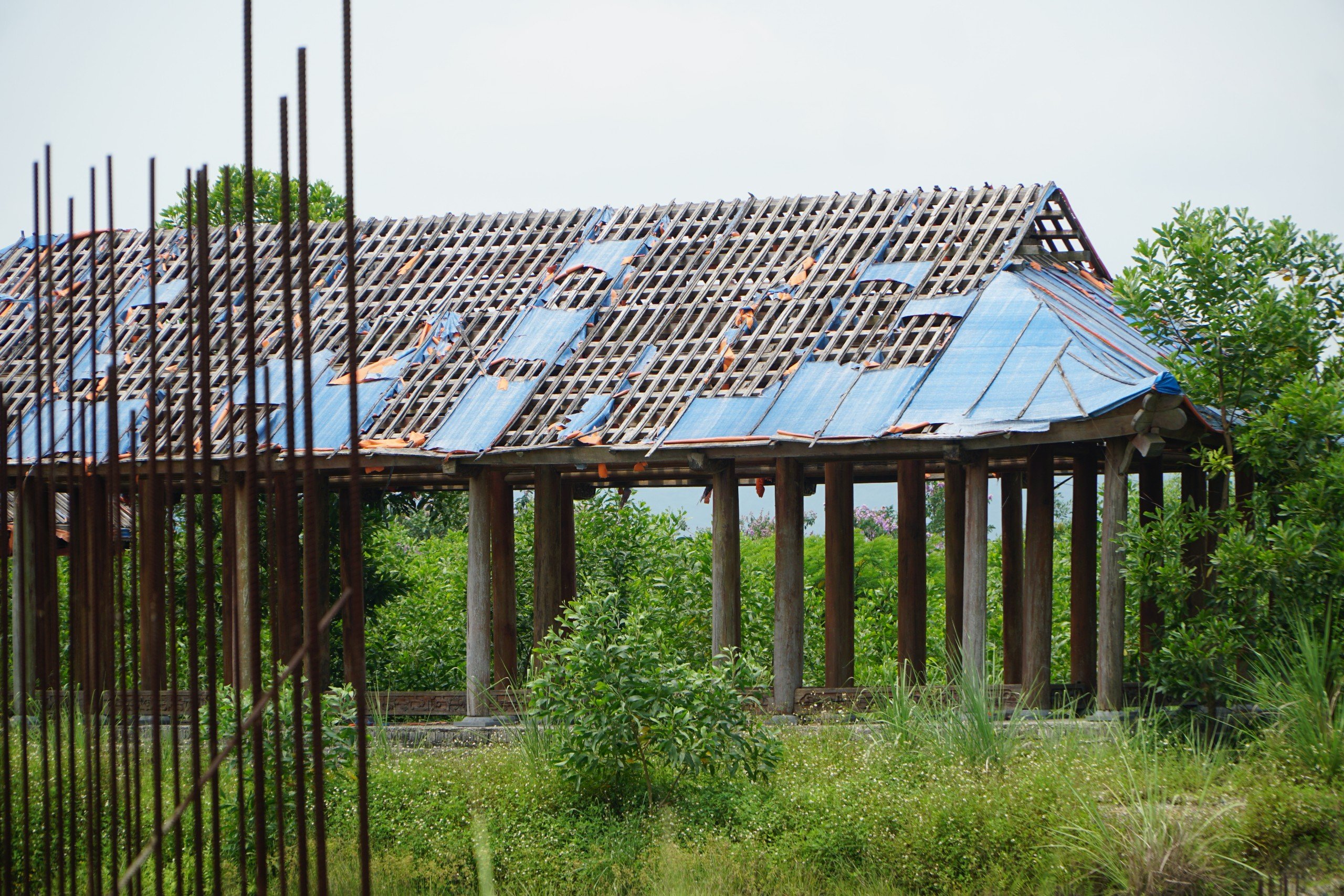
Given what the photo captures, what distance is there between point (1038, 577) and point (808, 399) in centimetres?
243

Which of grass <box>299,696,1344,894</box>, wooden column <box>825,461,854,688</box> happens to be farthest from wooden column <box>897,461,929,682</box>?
grass <box>299,696,1344,894</box>

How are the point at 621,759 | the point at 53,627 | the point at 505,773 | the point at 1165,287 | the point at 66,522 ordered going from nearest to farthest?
the point at 53,627, the point at 621,759, the point at 505,773, the point at 1165,287, the point at 66,522

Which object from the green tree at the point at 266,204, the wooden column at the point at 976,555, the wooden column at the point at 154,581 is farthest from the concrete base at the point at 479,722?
the green tree at the point at 266,204

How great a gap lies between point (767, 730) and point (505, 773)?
1.89 meters

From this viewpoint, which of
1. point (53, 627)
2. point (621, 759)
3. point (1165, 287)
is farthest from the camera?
point (1165, 287)

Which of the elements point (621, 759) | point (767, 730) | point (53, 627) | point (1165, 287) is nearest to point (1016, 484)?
point (1165, 287)

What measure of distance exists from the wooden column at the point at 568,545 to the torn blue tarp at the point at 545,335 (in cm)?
224

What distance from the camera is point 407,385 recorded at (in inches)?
483

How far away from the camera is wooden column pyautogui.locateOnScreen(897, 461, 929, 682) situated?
1214cm

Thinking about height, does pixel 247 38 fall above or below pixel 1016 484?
above

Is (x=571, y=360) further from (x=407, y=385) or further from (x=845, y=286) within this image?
(x=845, y=286)

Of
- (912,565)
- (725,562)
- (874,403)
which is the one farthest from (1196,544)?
(725,562)

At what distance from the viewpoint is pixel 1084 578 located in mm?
12008

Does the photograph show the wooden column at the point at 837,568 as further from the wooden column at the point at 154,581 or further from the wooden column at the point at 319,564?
the wooden column at the point at 154,581
